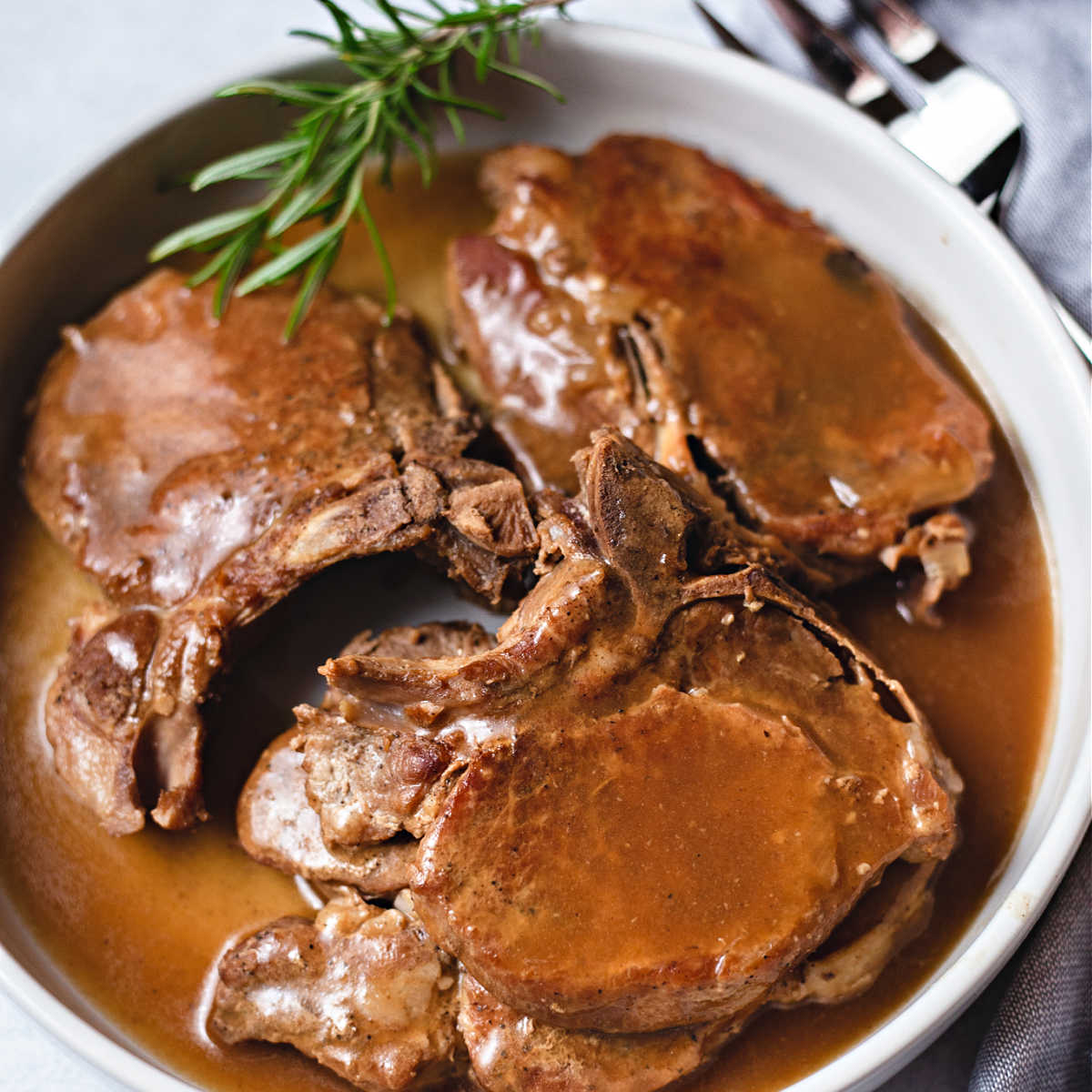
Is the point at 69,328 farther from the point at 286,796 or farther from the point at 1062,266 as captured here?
the point at 1062,266

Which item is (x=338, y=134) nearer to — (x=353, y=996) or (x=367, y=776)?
(x=367, y=776)

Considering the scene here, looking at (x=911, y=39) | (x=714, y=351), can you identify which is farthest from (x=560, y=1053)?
(x=911, y=39)

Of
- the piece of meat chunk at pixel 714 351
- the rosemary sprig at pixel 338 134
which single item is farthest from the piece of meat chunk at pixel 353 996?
the rosemary sprig at pixel 338 134

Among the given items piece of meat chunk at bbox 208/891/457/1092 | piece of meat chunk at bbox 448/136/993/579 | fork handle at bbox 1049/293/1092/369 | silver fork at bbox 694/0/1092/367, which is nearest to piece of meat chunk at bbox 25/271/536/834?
piece of meat chunk at bbox 448/136/993/579

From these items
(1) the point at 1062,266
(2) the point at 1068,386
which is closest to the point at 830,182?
(1) the point at 1062,266

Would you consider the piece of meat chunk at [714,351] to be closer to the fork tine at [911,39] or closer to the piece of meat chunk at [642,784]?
the piece of meat chunk at [642,784]
